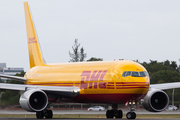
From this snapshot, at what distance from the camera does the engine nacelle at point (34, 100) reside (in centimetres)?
2552

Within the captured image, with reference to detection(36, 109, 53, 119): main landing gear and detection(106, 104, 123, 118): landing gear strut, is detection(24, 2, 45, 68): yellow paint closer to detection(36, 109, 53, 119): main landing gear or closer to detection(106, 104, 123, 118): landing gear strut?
detection(36, 109, 53, 119): main landing gear

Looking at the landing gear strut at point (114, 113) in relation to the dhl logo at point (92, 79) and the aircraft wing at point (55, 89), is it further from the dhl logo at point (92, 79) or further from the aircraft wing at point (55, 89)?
the aircraft wing at point (55, 89)

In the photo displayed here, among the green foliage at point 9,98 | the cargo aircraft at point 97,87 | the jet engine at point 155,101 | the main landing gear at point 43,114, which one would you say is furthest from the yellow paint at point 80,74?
the green foliage at point 9,98

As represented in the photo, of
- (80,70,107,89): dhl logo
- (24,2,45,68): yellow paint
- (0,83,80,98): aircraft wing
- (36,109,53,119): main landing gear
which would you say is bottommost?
(36,109,53,119): main landing gear

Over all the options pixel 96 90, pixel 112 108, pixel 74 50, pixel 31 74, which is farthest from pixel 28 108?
pixel 74 50

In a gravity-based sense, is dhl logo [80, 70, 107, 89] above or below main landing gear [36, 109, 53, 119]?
above

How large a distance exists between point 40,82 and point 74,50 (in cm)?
6344

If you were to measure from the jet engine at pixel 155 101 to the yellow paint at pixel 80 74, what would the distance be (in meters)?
1.69

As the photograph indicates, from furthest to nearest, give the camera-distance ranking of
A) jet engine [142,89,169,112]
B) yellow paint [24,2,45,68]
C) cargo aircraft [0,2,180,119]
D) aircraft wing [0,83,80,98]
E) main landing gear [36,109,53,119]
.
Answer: yellow paint [24,2,45,68] < main landing gear [36,109,53,119] < aircraft wing [0,83,80,98] < jet engine [142,89,169,112] < cargo aircraft [0,2,180,119]

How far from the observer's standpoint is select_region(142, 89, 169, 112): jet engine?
26.5m

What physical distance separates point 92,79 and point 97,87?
2.52 feet

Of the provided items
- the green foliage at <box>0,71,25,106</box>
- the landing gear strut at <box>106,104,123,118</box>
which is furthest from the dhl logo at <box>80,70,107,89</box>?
the green foliage at <box>0,71,25,106</box>

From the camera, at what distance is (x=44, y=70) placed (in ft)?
106

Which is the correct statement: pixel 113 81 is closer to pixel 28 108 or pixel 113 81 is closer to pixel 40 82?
pixel 28 108
